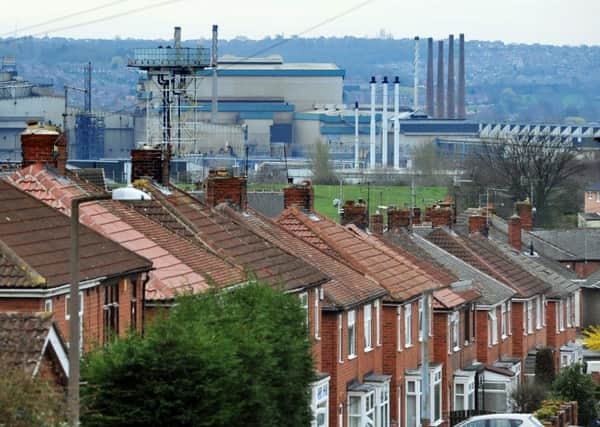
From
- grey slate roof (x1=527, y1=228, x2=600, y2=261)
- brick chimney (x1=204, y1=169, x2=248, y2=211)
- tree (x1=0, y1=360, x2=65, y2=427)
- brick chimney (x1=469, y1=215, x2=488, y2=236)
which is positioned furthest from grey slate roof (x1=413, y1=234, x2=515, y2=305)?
tree (x1=0, y1=360, x2=65, y2=427)

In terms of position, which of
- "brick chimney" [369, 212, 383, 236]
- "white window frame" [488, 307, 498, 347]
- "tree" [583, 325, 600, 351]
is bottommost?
"tree" [583, 325, 600, 351]

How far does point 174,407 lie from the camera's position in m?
22.4

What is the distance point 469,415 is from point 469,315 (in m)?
4.28

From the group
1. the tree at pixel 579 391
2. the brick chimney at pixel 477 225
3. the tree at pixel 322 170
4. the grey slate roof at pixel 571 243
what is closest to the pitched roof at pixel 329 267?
the tree at pixel 579 391

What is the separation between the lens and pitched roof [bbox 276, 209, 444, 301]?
4262cm

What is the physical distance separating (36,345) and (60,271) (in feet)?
11.9

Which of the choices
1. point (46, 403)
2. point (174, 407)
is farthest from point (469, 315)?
point (46, 403)

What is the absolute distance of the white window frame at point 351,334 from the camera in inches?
1506

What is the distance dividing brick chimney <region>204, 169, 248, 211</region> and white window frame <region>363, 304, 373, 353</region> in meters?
3.43

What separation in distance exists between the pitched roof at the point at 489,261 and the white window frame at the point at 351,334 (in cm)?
1881

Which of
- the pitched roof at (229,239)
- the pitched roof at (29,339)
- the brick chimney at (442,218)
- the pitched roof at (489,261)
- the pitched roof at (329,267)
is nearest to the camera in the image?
the pitched roof at (29,339)

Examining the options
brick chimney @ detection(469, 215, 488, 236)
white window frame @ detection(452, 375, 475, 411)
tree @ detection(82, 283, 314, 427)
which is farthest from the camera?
brick chimney @ detection(469, 215, 488, 236)

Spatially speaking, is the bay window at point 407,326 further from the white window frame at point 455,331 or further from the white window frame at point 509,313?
the white window frame at point 509,313

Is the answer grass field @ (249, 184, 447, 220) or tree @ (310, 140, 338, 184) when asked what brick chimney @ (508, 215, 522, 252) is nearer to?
grass field @ (249, 184, 447, 220)
